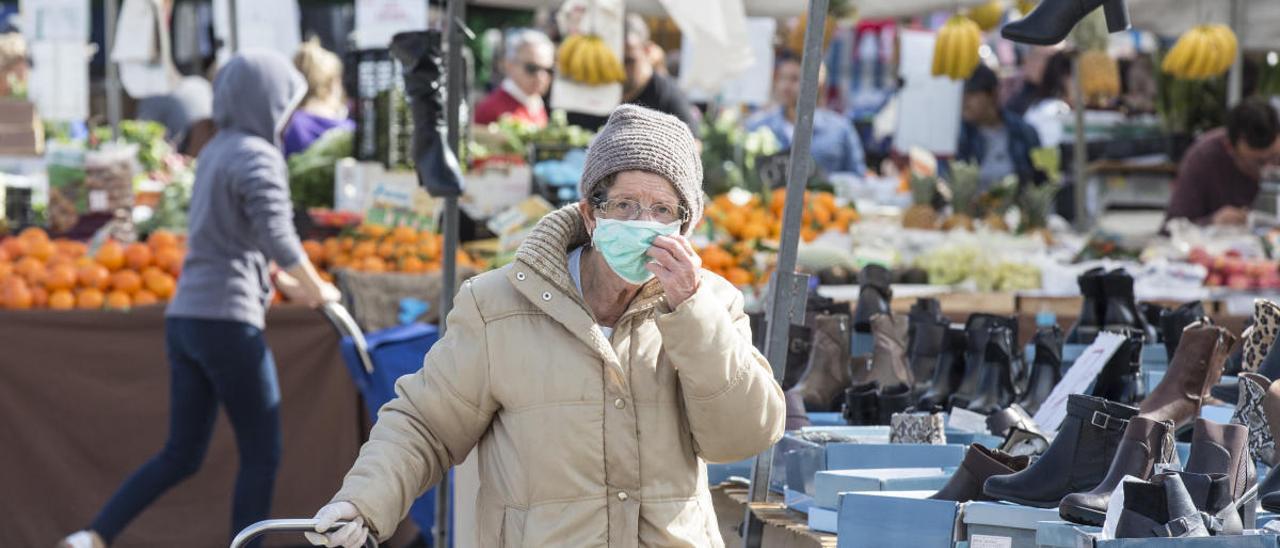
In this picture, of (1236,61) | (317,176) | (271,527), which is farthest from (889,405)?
(1236,61)

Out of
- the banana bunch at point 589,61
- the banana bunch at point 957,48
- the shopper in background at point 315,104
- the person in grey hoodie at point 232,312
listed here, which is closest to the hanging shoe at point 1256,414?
the person in grey hoodie at point 232,312

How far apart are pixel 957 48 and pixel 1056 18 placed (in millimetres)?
6074

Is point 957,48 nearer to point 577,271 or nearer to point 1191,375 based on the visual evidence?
point 1191,375

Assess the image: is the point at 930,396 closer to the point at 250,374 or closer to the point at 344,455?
the point at 250,374

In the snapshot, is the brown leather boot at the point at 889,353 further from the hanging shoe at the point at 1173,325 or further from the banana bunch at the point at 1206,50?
the banana bunch at the point at 1206,50

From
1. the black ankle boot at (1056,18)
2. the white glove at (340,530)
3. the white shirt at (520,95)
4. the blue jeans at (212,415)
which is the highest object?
the black ankle boot at (1056,18)

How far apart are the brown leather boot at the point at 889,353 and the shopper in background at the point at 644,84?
4.76 meters

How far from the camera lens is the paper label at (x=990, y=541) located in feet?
8.42

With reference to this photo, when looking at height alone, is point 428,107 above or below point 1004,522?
above

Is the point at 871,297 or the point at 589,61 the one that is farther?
the point at 589,61

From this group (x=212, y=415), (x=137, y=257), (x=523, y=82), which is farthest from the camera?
(x=523, y=82)

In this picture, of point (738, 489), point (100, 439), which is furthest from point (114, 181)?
point (738, 489)

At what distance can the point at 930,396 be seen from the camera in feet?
12.4

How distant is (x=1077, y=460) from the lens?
103 inches
